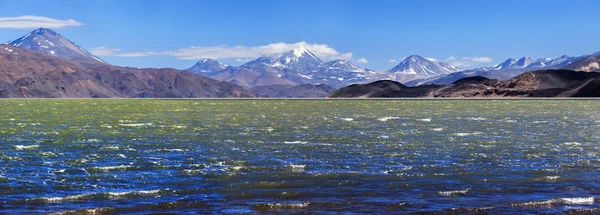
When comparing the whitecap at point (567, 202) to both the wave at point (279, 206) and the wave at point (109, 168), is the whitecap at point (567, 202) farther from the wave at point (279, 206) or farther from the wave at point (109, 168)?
the wave at point (109, 168)

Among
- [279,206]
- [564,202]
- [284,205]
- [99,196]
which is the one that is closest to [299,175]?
[284,205]

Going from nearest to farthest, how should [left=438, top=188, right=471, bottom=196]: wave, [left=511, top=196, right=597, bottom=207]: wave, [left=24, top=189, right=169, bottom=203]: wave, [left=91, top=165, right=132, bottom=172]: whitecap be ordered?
[left=511, top=196, right=597, bottom=207]: wave
[left=24, top=189, right=169, bottom=203]: wave
[left=438, top=188, right=471, bottom=196]: wave
[left=91, top=165, right=132, bottom=172]: whitecap

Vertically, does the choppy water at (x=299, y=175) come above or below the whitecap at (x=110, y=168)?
below

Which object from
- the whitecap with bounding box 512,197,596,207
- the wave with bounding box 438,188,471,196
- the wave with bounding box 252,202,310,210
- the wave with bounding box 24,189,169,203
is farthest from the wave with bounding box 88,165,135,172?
the whitecap with bounding box 512,197,596,207

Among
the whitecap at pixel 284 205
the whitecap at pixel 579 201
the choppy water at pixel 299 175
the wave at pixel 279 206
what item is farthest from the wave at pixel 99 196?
the whitecap at pixel 579 201

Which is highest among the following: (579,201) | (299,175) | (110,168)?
(110,168)

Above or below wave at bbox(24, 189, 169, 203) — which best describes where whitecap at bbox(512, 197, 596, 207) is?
below

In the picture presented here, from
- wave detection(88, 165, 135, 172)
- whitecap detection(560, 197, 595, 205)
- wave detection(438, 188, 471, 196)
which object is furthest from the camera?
wave detection(88, 165, 135, 172)

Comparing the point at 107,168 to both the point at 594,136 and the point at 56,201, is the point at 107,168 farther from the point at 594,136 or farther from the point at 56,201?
the point at 594,136

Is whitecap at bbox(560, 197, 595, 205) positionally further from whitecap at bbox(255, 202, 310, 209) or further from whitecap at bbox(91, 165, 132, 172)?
whitecap at bbox(91, 165, 132, 172)

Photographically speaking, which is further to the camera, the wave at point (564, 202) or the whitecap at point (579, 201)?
the whitecap at point (579, 201)

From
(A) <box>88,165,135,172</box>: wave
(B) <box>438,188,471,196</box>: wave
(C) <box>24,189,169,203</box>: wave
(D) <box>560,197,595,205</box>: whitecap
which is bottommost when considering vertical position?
(D) <box>560,197,595,205</box>: whitecap

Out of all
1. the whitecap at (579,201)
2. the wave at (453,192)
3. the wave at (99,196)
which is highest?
the wave at (99,196)

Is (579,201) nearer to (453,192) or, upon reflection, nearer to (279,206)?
(453,192)
